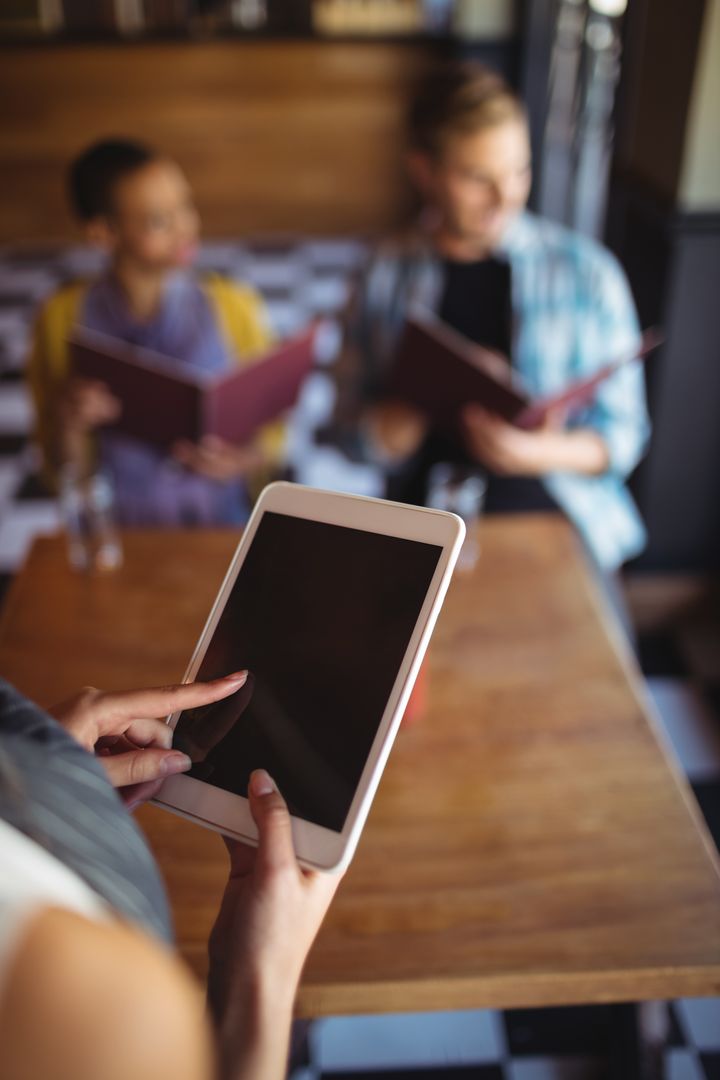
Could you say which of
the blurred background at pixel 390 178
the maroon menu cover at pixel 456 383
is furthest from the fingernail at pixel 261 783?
the blurred background at pixel 390 178

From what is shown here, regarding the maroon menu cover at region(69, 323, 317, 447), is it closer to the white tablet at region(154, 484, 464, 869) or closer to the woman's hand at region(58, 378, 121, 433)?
the woman's hand at region(58, 378, 121, 433)

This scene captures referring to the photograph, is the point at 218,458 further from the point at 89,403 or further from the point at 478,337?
the point at 478,337

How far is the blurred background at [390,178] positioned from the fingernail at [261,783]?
95cm

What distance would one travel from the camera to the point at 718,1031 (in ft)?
4.75

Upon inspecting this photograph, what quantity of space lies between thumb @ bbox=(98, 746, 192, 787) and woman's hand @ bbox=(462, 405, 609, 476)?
3.06ft

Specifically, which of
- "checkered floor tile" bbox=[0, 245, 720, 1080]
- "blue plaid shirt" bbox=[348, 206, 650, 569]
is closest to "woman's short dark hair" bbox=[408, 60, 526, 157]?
"blue plaid shirt" bbox=[348, 206, 650, 569]

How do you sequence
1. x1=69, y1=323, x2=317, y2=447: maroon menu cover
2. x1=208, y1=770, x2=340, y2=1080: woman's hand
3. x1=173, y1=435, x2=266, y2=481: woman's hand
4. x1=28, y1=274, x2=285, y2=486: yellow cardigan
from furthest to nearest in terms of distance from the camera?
x1=28, y1=274, x2=285, y2=486: yellow cardigan < x1=173, y1=435, x2=266, y2=481: woman's hand < x1=69, y1=323, x2=317, y2=447: maroon menu cover < x1=208, y1=770, x2=340, y2=1080: woman's hand

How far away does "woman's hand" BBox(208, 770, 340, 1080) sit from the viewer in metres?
0.57

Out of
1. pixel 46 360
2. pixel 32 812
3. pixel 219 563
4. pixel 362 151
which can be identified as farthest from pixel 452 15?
pixel 32 812

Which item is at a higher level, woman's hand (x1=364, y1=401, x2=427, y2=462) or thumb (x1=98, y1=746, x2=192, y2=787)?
thumb (x1=98, y1=746, x2=192, y2=787)

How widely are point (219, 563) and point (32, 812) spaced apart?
3.31ft

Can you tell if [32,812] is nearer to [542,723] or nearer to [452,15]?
[542,723]

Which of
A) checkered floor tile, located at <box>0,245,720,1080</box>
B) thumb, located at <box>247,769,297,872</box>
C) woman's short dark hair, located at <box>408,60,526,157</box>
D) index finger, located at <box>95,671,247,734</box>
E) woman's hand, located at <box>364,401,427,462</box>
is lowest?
checkered floor tile, located at <box>0,245,720,1080</box>

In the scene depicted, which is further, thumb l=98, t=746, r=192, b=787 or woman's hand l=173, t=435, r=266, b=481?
woman's hand l=173, t=435, r=266, b=481
